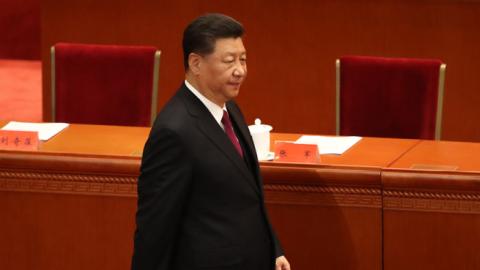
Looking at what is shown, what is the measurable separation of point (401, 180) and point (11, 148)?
1.31 m

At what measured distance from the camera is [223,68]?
2914 mm

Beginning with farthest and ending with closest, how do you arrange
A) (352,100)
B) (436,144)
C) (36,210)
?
(352,100) → (436,144) → (36,210)

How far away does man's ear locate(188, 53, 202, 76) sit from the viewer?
2912 mm

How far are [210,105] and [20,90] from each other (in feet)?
16.2

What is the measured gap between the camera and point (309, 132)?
239 inches

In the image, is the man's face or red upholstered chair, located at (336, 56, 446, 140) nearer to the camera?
the man's face

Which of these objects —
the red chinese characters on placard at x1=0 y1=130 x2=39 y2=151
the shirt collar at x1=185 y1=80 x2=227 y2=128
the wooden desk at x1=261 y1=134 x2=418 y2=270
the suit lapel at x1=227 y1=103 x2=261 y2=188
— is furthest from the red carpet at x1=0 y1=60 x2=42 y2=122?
the shirt collar at x1=185 y1=80 x2=227 y2=128

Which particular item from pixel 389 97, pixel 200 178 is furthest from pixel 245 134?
pixel 389 97

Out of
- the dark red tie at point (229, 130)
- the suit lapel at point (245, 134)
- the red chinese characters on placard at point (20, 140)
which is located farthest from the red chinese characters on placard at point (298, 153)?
the red chinese characters on placard at point (20, 140)

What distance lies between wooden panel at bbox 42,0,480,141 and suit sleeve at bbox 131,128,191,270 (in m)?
3.18

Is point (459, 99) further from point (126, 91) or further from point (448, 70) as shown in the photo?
point (126, 91)

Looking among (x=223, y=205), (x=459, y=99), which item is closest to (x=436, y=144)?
(x=223, y=205)

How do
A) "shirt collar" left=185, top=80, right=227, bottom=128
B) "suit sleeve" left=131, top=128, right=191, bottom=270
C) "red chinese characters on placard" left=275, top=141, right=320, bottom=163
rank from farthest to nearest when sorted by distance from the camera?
"red chinese characters on placard" left=275, top=141, right=320, bottom=163 → "shirt collar" left=185, top=80, right=227, bottom=128 → "suit sleeve" left=131, top=128, right=191, bottom=270

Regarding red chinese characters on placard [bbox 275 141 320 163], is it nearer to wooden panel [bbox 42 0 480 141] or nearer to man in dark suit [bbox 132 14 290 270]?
man in dark suit [bbox 132 14 290 270]
